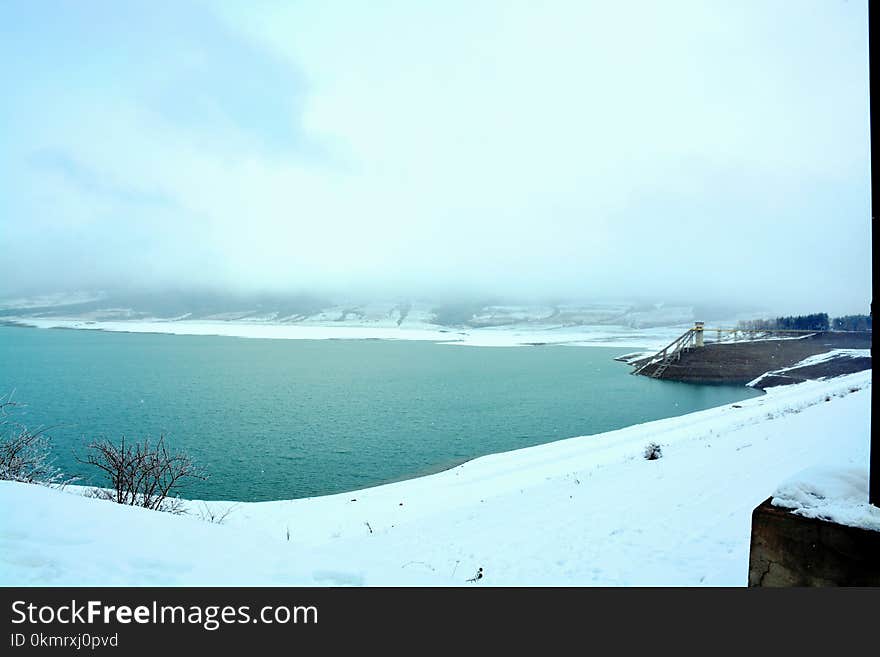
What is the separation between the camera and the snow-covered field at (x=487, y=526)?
378cm

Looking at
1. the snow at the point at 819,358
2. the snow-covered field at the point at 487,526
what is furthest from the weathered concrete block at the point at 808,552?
the snow at the point at 819,358

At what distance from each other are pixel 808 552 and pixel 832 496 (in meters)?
0.41

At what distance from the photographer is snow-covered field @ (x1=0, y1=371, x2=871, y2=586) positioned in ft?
12.4

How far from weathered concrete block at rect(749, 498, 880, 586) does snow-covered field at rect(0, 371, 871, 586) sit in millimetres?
552

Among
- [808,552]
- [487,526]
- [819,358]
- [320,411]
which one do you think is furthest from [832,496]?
[819,358]

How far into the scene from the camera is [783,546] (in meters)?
2.94

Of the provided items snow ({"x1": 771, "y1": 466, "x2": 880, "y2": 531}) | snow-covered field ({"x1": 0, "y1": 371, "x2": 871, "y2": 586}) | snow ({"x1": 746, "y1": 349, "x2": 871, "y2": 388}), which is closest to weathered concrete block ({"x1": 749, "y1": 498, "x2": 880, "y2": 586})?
snow ({"x1": 771, "y1": 466, "x2": 880, "y2": 531})

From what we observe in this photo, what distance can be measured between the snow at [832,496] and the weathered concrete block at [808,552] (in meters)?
0.05

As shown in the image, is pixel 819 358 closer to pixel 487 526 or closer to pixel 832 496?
pixel 487 526

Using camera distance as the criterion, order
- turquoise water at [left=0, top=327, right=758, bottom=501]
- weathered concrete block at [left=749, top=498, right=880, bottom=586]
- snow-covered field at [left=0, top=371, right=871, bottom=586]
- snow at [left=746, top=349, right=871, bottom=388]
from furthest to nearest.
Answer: snow at [left=746, top=349, right=871, bottom=388] < turquoise water at [left=0, top=327, right=758, bottom=501] < snow-covered field at [left=0, top=371, right=871, bottom=586] < weathered concrete block at [left=749, top=498, right=880, bottom=586]

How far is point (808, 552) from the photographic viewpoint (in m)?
2.86

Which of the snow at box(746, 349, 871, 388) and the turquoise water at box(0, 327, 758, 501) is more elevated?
the snow at box(746, 349, 871, 388)

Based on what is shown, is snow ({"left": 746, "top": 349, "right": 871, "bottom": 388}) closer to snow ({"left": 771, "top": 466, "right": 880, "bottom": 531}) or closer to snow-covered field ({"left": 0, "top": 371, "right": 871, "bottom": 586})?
snow-covered field ({"left": 0, "top": 371, "right": 871, "bottom": 586})
